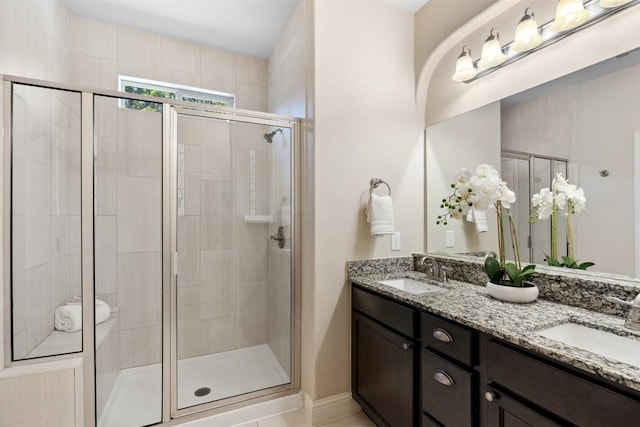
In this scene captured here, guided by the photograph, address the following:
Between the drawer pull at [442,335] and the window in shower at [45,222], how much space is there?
1.84 metres

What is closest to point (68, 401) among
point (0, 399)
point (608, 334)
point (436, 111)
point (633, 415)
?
point (0, 399)

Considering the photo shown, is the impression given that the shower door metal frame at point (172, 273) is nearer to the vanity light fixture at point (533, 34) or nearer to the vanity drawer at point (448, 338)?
the vanity drawer at point (448, 338)

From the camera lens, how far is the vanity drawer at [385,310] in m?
1.43

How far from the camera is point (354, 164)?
1.95 m

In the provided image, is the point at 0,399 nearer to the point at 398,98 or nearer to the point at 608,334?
the point at 608,334

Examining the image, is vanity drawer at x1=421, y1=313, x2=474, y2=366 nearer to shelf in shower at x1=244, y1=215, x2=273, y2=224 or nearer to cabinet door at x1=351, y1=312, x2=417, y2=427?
cabinet door at x1=351, y1=312, x2=417, y2=427

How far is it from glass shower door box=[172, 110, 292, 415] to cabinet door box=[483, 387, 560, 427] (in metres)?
1.34

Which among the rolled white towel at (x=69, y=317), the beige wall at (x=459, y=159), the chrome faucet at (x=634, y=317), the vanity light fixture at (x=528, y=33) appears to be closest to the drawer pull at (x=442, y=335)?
the chrome faucet at (x=634, y=317)

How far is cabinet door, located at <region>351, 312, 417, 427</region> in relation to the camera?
143cm

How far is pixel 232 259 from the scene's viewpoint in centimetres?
229

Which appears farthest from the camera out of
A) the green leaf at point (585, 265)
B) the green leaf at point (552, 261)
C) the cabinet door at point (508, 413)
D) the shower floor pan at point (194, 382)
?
the shower floor pan at point (194, 382)

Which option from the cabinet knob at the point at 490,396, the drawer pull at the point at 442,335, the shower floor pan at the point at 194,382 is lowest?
the shower floor pan at the point at 194,382

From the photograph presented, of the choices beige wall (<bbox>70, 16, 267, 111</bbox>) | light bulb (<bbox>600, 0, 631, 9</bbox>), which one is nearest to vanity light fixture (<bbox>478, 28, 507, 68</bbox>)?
light bulb (<bbox>600, 0, 631, 9</bbox>)

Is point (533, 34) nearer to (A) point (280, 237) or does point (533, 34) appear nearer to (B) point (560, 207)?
(B) point (560, 207)
